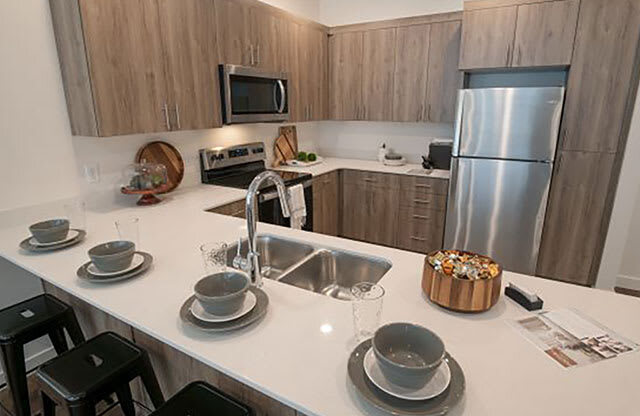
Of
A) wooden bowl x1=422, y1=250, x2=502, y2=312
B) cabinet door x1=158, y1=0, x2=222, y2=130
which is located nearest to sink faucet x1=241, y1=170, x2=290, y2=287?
wooden bowl x1=422, y1=250, x2=502, y2=312

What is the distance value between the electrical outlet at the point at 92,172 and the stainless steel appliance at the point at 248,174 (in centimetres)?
82

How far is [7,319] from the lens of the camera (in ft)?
5.22

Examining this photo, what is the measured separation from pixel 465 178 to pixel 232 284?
253 cm

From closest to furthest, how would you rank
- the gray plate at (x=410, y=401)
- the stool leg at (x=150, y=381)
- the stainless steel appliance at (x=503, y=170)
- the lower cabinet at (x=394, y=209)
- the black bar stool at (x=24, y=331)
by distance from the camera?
1. the gray plate at (x=410, y=401)
2. the stool leg at (x=150, y=381)
3. the black bar stool at (x=24, y=331)
4. the stainless steel appliance at (x=503, y=170)
5. the lower cabinet at (x=394, y=209)

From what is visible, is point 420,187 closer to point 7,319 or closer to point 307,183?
point 307,183

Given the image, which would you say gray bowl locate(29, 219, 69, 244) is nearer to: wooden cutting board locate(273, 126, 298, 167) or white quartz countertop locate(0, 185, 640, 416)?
white quartz countertop locate(0, 185, 640, 416)

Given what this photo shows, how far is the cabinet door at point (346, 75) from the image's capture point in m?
3.80

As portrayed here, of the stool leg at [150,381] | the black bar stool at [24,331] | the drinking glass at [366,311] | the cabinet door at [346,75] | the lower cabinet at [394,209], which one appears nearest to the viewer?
the drinking glass at [366,311]

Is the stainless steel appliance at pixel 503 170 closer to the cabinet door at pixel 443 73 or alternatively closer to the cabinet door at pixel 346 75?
the cabinet door at pixel 443 73

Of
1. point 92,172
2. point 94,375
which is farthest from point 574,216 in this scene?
point 92,172

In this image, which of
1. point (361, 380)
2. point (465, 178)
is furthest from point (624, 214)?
point (361, 380)

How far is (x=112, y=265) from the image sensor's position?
1.36 meters

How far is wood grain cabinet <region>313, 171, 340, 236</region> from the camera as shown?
3.55 meters

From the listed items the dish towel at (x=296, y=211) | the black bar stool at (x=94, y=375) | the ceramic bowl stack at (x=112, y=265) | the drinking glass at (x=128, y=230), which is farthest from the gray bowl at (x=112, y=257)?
the dish towel at (x=296, y=211)
